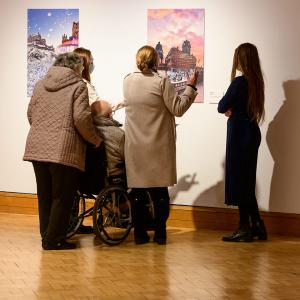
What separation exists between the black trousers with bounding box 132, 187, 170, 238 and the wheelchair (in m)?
0.03

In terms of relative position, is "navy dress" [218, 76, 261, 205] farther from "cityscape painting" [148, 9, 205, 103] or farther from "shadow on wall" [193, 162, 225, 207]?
"cityscape painting" [148, 9, 205, 103]

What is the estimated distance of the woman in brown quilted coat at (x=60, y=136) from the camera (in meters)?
6.04

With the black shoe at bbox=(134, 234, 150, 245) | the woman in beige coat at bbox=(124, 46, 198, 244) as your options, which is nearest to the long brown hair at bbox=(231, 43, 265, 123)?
the woman in beige coat at bbox=(124, 46, 198, 244)

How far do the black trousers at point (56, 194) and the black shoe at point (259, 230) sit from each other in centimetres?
157

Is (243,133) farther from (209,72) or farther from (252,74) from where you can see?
(209,72)

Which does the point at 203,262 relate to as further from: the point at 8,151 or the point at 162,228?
the point at 8,151

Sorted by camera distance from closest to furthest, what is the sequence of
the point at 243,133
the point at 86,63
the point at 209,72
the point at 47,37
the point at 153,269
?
the point at 153,269 → the point at 243,133 → the point at 86,63 → the point at 209,72 → the point at 47,37

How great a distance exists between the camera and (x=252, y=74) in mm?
6609

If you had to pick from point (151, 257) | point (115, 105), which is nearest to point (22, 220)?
point (115, 105)

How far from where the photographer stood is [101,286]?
5105 mm

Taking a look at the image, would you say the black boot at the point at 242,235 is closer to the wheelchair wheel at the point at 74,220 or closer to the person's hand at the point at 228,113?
the person's hand at the point at 228,113

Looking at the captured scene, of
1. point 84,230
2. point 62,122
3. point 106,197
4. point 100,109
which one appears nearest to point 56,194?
point 106,197

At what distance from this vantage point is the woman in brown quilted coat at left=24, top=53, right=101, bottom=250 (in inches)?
238

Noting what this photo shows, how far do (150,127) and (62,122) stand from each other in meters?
0.74
